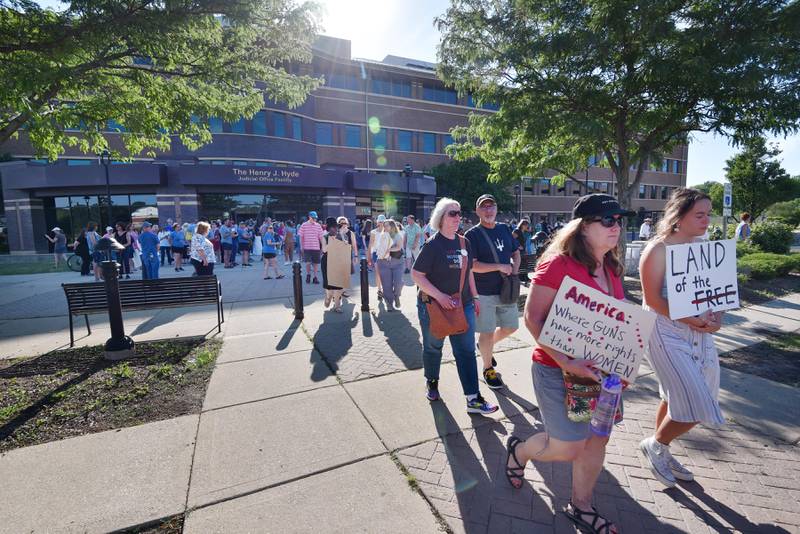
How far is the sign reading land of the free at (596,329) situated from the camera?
203cm

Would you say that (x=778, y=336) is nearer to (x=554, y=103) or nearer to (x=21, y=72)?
(x=554, y=103)

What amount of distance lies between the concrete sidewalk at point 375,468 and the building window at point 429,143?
34963mm

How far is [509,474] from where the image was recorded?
2562 millimetres

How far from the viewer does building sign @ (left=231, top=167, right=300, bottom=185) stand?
1037 inches

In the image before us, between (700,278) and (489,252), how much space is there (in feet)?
6.10

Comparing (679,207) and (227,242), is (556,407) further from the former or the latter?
(227,242)

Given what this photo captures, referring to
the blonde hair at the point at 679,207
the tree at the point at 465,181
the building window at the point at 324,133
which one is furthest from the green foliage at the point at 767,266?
the building window at the point at 324,133

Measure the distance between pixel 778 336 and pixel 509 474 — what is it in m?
5.79

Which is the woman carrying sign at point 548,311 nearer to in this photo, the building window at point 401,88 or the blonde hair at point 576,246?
the blonde hair at point 576,246

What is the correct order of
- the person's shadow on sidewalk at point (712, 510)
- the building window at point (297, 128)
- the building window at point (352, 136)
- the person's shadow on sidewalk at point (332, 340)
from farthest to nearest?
the building window at point (352, 136) → the building window at point (297, 128) → the person's shadow on sidewalk at point (332, 340) → the person's shadow on sidewalk at point (712, 510)

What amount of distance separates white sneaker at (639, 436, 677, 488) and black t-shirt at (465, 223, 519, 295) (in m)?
1.91

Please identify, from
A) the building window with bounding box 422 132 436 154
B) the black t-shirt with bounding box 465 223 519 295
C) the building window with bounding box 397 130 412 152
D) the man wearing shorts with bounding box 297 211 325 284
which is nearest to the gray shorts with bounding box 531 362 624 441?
the black t-shirt with bounding box 465 223 519 295

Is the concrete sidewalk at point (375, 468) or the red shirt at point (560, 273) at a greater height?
the red shirt at point (560, 273)

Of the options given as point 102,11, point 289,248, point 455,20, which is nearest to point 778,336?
point 455,20
